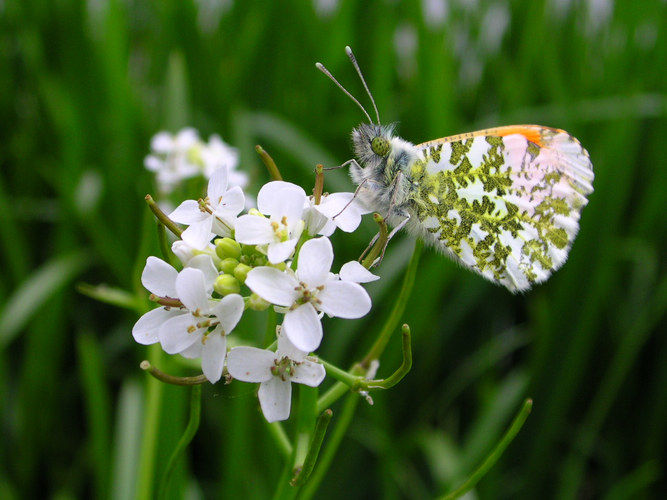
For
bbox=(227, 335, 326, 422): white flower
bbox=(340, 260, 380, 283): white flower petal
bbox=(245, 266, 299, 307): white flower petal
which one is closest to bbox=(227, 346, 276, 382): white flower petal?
bbox=(227, 335, 326, 422): white flower

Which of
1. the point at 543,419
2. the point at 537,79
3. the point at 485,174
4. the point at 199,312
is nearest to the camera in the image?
the point at 199,312

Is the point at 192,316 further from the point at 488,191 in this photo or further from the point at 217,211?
the point at 488,191

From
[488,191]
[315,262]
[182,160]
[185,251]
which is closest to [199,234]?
[185,251]

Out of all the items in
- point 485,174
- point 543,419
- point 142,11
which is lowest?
point 543,419

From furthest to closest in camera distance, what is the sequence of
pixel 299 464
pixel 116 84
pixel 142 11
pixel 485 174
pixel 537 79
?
pixel 142 11, pixel 537 79, pixel 116 84, pixel 485 174, pixel 299 464

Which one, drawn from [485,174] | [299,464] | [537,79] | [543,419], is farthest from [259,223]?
[537,79]

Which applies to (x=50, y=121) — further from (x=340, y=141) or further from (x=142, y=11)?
(x=340, y=141)

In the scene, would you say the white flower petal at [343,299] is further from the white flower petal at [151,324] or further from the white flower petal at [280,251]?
the white flower petal at [151,324]
